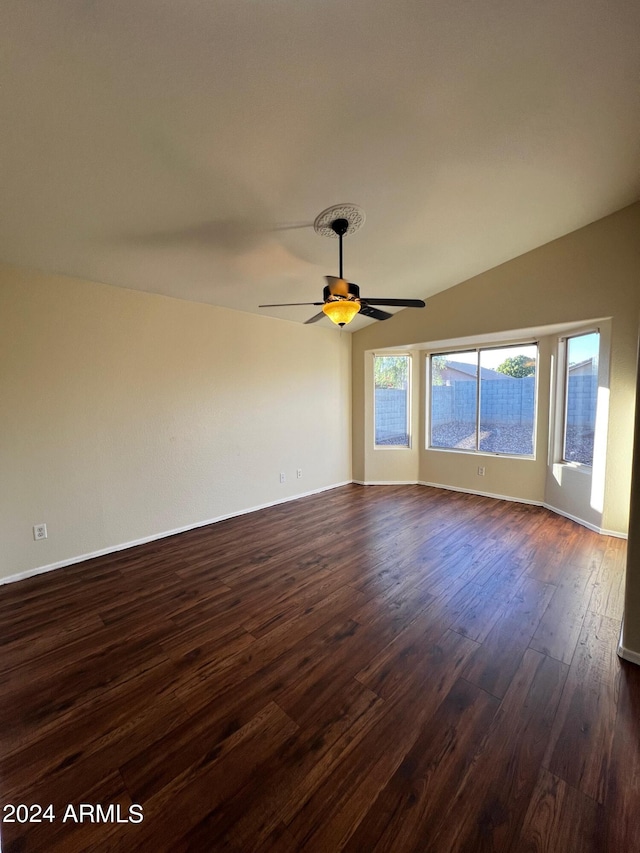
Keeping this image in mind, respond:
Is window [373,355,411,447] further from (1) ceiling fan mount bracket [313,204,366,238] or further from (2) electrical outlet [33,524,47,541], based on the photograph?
(2) electrical outlet [33,524,47,541]

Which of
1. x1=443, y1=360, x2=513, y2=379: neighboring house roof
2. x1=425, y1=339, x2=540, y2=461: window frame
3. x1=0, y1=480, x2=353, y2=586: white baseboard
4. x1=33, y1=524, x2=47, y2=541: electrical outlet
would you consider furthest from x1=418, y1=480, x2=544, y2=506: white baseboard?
x1=33, y1=524, x2=47, y2=541: electrical outlet

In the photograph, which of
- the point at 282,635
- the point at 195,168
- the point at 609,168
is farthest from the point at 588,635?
the point at 195,168

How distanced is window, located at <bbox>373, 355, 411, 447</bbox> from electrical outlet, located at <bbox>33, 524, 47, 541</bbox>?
4407 millimetres

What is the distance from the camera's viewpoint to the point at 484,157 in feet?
7.22

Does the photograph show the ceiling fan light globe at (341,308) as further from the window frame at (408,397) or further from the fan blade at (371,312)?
the window frame at (408,397)

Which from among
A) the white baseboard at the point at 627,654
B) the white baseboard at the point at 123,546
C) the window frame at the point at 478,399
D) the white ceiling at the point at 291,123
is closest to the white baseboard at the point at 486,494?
the window frame at the point at 478,399

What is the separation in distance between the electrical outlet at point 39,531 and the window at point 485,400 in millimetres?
5072

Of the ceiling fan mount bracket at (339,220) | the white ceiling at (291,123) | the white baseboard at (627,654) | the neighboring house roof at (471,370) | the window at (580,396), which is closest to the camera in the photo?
the white ceiling at (291,123)

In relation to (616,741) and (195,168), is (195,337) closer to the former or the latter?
(195,168)

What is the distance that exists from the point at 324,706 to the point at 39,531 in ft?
9.29

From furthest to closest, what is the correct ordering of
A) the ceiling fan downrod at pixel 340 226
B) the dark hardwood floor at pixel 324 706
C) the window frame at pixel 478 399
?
1. the window frame at pixel 478 399
2. the ceiling fan downrod at pixel 340 226
3. the dark hardwood floor at pixel 324 706

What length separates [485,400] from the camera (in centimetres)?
485

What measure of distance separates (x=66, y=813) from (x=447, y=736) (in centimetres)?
148

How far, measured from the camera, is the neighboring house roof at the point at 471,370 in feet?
15.5
